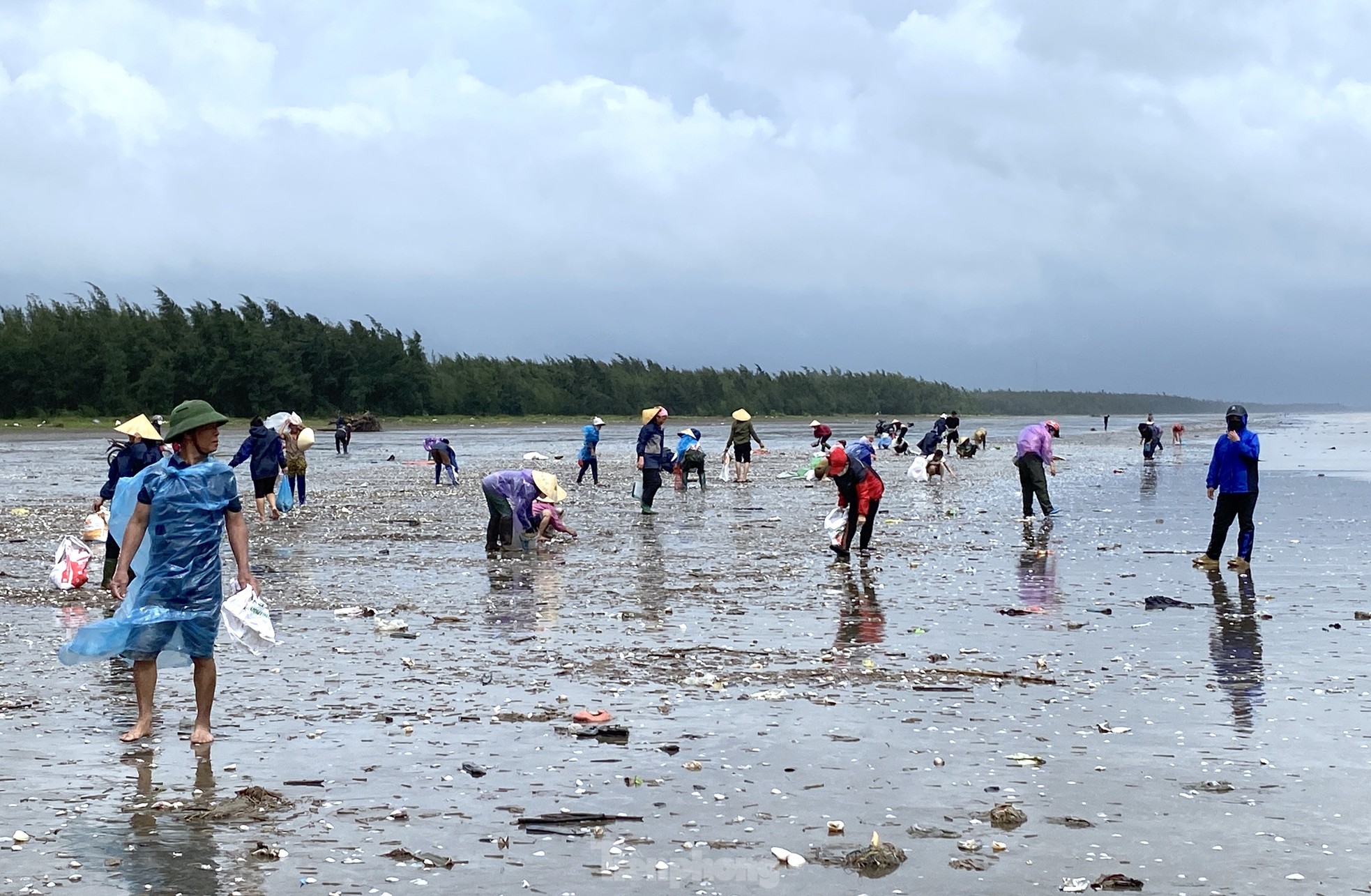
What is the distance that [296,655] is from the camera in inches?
462

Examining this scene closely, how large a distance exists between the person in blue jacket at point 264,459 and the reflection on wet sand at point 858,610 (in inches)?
391

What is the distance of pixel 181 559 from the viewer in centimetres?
857

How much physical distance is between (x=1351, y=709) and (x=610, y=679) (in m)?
4.93

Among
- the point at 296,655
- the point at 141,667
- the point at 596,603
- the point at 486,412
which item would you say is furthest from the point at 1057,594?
the point at 486,412

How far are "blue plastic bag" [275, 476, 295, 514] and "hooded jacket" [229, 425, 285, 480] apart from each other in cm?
115

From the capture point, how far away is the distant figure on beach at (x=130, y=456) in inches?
552

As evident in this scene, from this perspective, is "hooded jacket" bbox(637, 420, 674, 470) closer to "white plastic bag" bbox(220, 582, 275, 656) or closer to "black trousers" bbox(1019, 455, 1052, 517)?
"black trousers" bbox(1019, 455, 1052, 517)

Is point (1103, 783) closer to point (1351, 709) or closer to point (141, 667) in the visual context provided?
point (1351, 709)

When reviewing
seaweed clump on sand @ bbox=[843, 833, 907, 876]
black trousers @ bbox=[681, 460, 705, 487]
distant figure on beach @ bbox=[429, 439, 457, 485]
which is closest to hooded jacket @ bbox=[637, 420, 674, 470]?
black trousers @ bbox=[681, 460, 705, 487]

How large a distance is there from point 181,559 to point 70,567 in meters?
7.42

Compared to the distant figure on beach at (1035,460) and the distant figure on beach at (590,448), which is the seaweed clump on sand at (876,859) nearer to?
the distant figure on beach at (1035,460)

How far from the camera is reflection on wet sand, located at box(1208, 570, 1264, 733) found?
387 inches

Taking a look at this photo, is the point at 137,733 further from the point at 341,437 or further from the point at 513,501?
the point at 341,437

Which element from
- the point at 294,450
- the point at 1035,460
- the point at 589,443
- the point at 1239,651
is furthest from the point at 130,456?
the point at 589,443
